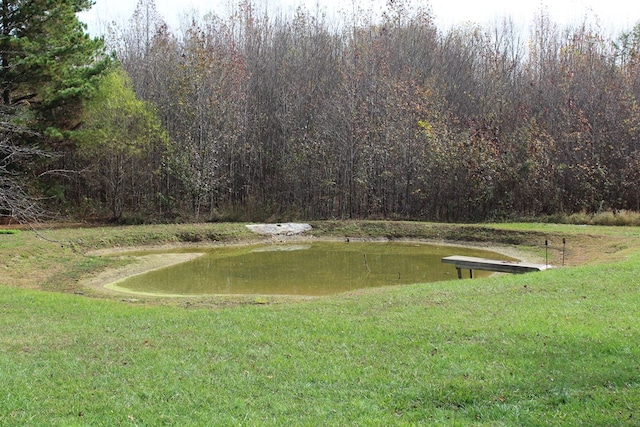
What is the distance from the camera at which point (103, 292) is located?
467 inches

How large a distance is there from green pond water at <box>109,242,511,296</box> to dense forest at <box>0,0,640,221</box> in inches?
242

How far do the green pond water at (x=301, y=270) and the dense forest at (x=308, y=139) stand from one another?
20.1ft

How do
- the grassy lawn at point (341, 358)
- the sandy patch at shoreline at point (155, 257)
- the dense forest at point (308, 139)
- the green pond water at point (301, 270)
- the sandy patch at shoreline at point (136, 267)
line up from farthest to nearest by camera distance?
the dense forest at point (308, 139)
the sandy patch at shoreline at point (155, 257)
the sandy patch at shoreline at point (136, 267)
the green pond water at point (301, 270)
the grassy lawn at point (341, 358)

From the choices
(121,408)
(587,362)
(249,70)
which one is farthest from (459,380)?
(249,70)

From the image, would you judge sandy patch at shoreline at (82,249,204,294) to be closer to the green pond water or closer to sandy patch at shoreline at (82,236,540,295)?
sandy patch at shoreline at (82,236,540,295)

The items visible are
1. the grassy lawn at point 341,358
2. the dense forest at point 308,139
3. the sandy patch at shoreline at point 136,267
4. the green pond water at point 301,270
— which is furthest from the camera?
the dense forest at point 308,139

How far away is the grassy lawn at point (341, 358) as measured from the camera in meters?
4.46

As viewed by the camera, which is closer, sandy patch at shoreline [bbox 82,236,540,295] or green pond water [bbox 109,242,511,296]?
green pond water [bbox 109,242,511,296]

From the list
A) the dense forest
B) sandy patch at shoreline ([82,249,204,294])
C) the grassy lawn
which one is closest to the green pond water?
sandy patch at shoreline ([82,249,204,294])

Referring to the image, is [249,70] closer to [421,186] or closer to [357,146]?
[357,146]

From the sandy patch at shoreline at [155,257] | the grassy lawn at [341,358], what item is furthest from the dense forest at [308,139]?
the grassy lawn at [341,358]

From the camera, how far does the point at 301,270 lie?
15.3 meters

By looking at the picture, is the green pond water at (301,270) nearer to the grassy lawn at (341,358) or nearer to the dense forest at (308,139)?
the grassy lawn at (341,358)

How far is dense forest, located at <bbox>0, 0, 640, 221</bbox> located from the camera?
77.4ft
